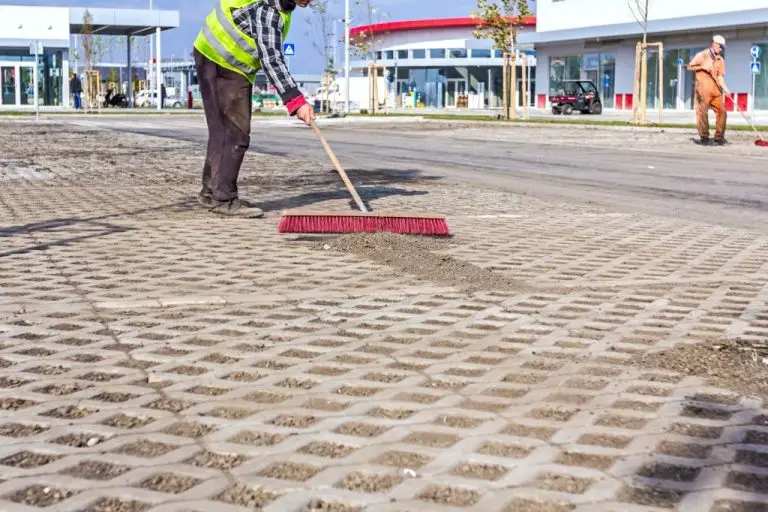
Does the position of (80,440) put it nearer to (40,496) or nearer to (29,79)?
(40,496)

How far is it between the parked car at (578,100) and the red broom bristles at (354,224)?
140 feet

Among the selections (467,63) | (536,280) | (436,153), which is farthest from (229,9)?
(467,63)

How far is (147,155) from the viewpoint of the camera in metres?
18.0

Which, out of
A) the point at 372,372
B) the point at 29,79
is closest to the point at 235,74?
the point at 372,372

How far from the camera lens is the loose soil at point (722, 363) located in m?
4.08

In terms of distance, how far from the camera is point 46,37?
198 feet

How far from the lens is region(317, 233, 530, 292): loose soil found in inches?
242

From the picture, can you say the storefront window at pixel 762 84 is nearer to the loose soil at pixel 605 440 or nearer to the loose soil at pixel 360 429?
the loose soil at pixel 605 440

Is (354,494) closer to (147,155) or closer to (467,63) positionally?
(147,155)

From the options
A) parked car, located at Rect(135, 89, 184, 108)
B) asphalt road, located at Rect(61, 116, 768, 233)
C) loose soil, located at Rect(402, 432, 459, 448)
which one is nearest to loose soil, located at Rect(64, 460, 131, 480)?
loose soil, located at Rect(402, 432, 459, 448)

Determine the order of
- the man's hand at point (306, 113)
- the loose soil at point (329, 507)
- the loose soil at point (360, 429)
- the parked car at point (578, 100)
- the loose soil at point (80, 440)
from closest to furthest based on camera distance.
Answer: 1. the loose soil at point (329, 507)
2. the loose soil at point (80, 440)
3. the loose soil at point (360, 429)
4. the man's hand at point (306, 113)
5. the parked car at point (578, 100)

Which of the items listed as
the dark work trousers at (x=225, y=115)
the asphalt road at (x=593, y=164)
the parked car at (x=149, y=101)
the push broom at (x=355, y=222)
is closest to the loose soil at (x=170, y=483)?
the push broom at (x=355, y=222)

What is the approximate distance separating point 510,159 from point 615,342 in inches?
544

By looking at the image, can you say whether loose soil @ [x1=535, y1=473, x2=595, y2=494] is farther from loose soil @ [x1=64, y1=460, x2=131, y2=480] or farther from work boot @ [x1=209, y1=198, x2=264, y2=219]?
work boot @ [x1=209, y1=198, x2=264, y2=219]
